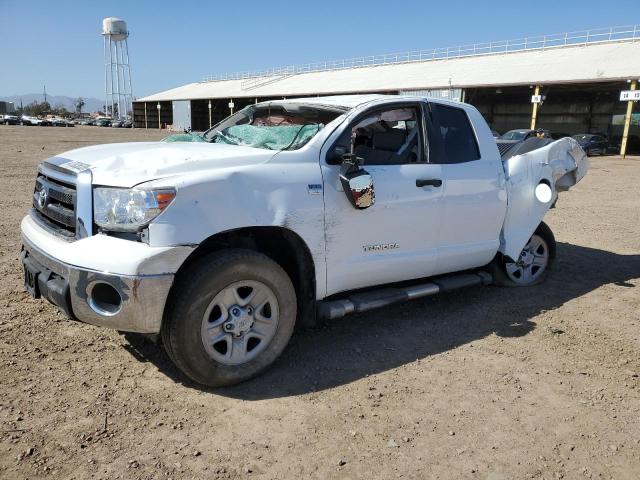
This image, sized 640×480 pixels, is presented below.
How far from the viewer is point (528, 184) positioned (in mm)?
5301

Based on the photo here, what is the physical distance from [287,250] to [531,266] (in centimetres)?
316

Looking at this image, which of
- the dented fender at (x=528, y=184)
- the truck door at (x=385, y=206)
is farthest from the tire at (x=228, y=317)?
the dented fender at (x=528, y=184)

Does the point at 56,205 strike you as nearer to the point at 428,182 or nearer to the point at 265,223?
the point at 265,223

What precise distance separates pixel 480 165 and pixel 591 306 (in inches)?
72.1

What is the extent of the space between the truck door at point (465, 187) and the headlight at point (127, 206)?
228 centimetres

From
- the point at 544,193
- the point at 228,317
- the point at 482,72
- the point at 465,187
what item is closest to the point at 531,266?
the point at 544,193

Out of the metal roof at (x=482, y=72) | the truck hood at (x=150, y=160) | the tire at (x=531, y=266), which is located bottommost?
the tire at (x=531, y=266)

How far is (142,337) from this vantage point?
418cm

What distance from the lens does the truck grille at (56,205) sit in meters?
3.38

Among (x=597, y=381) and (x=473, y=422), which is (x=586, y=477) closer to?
(x=473, y=422)

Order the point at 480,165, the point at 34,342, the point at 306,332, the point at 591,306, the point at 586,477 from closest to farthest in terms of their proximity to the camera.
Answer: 1. the point at 586,477
2. the point at 34,342
3. the point at 306,332
4. the point at 480,165
5. the point at 591,306

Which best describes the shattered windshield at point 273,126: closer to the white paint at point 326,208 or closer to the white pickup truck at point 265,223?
the white pickup truck at point 265,223

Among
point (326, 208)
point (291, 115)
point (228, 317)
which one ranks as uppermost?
point (291, 115)

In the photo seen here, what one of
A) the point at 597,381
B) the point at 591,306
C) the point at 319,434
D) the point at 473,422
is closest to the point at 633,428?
the point at 597,381
